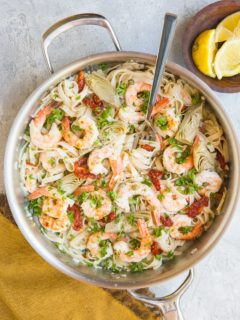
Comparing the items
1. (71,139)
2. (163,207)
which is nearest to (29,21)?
(71,139)

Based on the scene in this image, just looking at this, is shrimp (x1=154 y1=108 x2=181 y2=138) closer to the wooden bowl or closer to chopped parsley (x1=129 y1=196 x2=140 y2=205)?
the wooden bowl

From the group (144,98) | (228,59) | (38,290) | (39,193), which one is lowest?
(38,290)

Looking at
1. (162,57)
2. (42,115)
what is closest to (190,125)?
(162,57)

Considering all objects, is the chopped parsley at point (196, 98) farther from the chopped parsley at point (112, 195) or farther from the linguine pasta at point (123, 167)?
the chopped parsley at point (112, 195)

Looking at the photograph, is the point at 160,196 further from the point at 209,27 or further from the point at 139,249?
the point at 209,27

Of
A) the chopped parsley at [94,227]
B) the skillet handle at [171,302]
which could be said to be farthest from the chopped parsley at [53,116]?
the skillet handle at [171,302]
